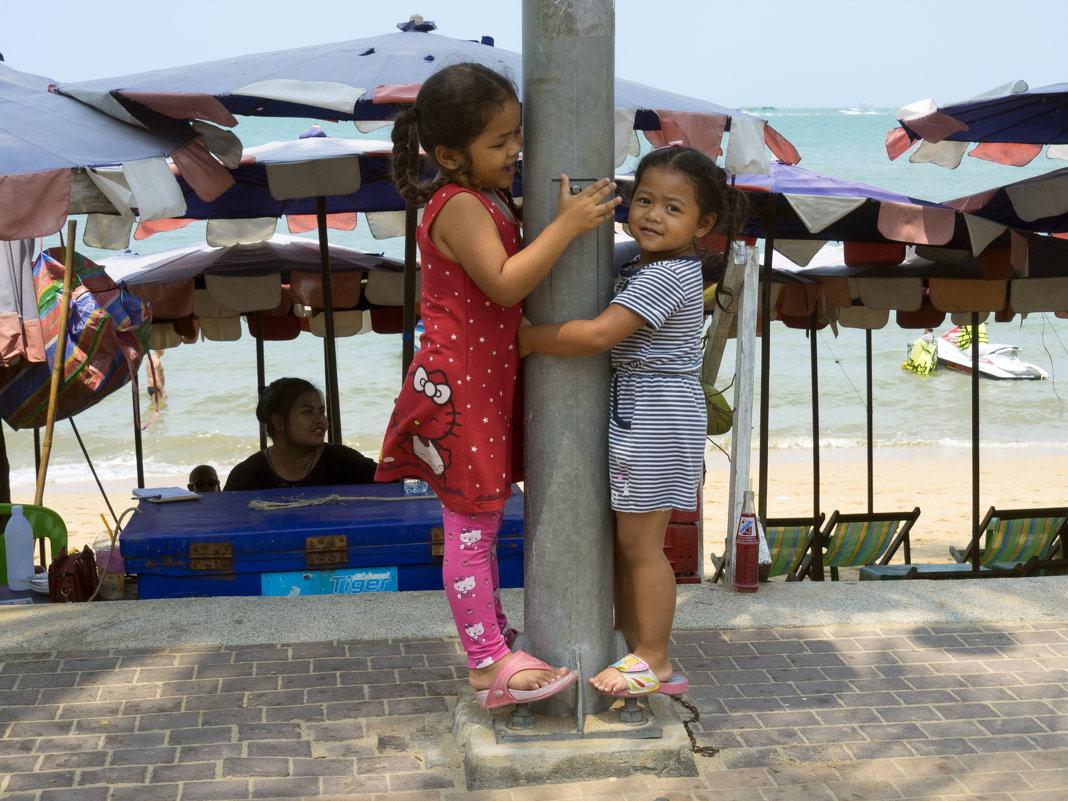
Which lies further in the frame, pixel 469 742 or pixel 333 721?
pixel 333 721

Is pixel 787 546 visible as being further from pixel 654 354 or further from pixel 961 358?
pixel 961 358

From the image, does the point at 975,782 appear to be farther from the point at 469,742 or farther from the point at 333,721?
the point at 333,721

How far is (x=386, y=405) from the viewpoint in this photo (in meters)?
21.8

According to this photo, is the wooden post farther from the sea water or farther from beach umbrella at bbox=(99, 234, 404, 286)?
the sea water

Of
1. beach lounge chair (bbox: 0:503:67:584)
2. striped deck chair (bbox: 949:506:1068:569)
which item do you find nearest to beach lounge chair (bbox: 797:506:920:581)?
striped deck chair (bbox: 949:506:1068:569)

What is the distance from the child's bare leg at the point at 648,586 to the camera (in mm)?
2973

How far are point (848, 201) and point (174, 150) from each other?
359 cm

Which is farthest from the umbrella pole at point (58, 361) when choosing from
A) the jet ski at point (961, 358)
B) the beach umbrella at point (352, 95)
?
the jet ski at point (961, 358)

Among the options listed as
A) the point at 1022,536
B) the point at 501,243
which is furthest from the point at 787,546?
the point at 501,243

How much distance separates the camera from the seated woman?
19.3 feet

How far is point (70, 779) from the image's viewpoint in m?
2.89

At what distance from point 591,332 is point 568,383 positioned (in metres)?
0.18

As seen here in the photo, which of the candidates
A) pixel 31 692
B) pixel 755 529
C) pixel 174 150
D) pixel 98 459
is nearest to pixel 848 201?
pixel 755 529

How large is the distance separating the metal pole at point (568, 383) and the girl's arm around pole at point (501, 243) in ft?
0.42
